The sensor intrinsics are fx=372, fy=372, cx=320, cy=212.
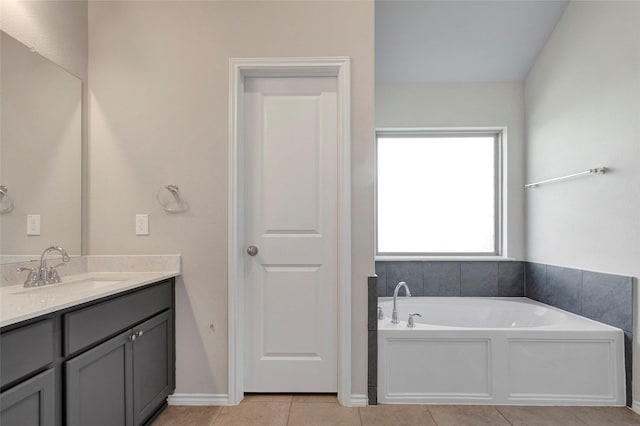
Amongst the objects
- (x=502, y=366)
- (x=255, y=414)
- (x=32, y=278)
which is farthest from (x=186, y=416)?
(x=502, y=366)

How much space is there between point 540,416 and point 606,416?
1.19 ft

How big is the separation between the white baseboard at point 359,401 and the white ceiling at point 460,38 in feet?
8.10

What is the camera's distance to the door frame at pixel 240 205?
2.21 m

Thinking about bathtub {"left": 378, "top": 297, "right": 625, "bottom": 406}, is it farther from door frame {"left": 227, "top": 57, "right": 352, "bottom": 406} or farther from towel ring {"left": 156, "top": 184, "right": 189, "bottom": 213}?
towel ring {"left": 156, "top": 184, "right": 189, "bottom": 213}

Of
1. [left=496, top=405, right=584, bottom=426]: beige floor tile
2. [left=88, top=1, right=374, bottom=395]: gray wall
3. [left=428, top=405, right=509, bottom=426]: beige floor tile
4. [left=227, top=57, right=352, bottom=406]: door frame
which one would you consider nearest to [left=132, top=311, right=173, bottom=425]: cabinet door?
[left=88, top=1, right=374, bottom=395]: gray wall

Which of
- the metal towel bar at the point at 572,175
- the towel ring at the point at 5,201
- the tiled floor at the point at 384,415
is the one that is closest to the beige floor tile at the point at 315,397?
the tiled floor at the point at 384,415

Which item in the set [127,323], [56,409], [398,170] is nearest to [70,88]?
[127,323]

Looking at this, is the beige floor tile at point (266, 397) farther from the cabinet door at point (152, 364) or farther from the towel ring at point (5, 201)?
the towel ring at point (5, 201)

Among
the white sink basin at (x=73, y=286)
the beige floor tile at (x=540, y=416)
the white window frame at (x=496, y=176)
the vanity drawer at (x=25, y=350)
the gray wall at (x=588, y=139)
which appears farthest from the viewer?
the white window frame at (x=496, y=176)

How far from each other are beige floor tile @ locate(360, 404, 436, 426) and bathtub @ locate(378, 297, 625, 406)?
5cm

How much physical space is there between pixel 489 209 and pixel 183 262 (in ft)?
8.64

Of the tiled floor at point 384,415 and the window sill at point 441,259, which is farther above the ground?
the window sill at point 441,259

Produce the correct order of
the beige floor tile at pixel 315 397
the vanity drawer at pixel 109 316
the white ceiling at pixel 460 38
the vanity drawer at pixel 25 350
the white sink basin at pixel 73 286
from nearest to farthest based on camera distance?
the vanity drawer at pixel 25 350 < the vanity drawer at pixel 109 316 < the white sink basin at pixel 73 286 < the beige floor tile at pixel 315 397 < the white ceiling at pixel 460 38

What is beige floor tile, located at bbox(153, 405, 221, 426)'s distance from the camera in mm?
2043
